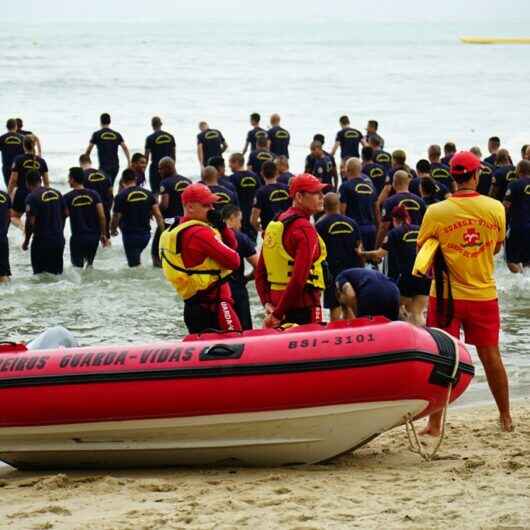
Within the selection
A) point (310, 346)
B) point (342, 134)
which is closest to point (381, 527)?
point (310, 346)

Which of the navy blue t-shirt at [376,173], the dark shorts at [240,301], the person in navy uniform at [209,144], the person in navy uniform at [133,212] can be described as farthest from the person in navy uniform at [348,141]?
the dark shorts at [240,301]

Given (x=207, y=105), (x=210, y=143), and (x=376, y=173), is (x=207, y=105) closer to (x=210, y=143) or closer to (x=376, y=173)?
(x=210, y=143)

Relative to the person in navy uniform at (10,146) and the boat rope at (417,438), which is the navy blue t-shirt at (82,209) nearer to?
the person in navy uniform at (10,146)

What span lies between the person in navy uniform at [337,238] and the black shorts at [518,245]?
3037mm

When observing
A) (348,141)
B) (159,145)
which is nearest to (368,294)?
(159,145)

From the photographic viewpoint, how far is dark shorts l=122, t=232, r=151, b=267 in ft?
41.8

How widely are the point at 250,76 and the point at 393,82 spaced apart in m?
7.34

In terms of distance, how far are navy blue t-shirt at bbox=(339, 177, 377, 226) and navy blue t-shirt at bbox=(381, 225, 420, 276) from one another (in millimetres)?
2209

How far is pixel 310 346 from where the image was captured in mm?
5688

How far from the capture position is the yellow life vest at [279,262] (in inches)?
276

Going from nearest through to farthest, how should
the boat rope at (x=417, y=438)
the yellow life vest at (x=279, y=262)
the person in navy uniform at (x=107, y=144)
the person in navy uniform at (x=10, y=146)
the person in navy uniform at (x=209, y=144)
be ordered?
the boat rope at (x=417, y=438)
the yellow life vest at (x=279, y=262)
the person in navy uniform at (x=10, y=146)
the person in navy uniform at (x=107, y=144)
the person in navy uniform at (x=209, y=144)

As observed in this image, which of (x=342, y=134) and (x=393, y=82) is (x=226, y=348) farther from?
(x=393, y=82)

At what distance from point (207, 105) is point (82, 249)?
2998 centimetres

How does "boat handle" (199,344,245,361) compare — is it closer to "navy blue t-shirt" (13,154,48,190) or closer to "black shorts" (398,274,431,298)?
"black shorts" (398,274,431,298)
